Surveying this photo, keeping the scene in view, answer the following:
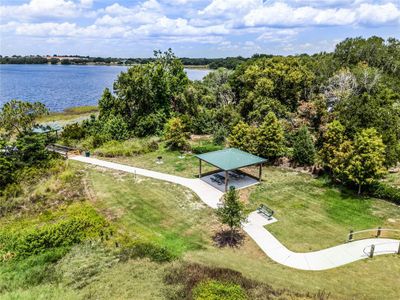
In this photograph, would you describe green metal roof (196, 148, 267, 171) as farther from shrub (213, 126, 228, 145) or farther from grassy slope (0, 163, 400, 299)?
shrub (213, 126, 228, 145)

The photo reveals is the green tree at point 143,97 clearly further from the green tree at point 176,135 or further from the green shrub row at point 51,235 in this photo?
the green shrub row at point 51,235

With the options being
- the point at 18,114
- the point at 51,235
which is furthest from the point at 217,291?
the point at 18,114

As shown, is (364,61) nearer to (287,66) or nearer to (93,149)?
(287,66)

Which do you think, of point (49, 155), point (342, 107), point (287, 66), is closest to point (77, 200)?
point (49, 155)

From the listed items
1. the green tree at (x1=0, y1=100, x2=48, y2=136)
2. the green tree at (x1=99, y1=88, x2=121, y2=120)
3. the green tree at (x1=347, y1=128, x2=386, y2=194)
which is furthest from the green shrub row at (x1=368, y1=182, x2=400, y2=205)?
the green tree at (x1=99, y1=88, x2=121, y2=120)

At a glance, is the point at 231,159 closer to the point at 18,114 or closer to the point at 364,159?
the point at 364,159

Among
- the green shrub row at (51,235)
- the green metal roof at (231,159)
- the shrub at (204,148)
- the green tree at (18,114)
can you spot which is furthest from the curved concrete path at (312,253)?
the green tree at (18,114)
